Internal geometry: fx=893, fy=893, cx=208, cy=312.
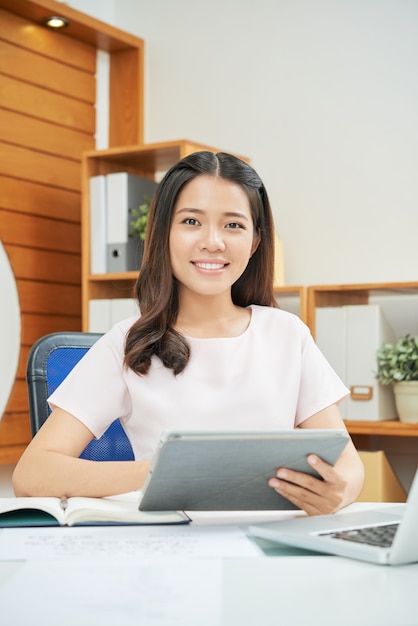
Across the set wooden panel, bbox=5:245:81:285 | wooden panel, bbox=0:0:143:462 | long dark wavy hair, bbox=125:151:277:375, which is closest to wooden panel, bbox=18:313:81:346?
wooden panel, bbox=0:0:143:462

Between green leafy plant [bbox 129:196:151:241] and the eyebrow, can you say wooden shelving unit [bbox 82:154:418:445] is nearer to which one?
green leafy plant [bbox 129:196:151:241]

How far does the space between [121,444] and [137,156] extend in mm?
→ 1833

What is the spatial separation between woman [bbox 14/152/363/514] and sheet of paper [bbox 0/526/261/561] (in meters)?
0.42

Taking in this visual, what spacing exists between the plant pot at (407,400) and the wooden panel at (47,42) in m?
1.88

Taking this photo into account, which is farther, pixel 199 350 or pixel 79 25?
pixel 79 25

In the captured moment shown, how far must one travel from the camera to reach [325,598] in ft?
2.47

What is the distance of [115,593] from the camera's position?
753 mm

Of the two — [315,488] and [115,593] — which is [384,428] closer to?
[315,488]

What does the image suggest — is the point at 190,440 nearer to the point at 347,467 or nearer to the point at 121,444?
the point at 347,467

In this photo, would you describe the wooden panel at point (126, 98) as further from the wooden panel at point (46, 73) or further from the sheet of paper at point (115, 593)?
the sheet of paper at point (115, 593)

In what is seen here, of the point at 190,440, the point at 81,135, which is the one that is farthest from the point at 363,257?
the point at 190,440

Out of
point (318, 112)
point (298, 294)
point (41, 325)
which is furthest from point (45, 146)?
point (298, 294)

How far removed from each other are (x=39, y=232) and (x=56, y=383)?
1833 millimetres

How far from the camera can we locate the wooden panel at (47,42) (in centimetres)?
337
